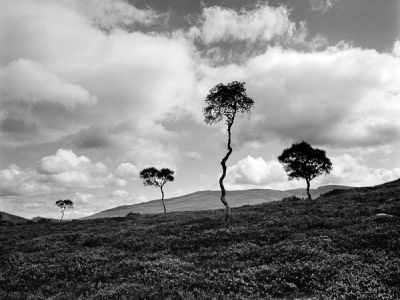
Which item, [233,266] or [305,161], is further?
[305,161]

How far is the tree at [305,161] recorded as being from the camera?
7425cm

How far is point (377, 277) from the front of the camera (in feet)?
47.1

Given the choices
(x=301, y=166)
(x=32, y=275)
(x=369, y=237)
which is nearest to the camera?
(x=32, y=275)

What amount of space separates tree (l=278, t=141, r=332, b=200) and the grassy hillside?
4433cm

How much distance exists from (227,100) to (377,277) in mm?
27278

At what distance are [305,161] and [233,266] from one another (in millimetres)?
60872

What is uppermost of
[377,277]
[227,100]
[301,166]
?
[227,100]

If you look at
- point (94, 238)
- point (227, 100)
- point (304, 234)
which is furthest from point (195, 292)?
point (227, 100)

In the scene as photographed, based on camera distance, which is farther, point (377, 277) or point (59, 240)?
point (59, 240)

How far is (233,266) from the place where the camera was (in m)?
17.8

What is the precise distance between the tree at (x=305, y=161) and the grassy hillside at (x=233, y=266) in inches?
1745

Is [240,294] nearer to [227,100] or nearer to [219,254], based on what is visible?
[219,254]

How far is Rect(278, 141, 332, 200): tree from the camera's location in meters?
74.2

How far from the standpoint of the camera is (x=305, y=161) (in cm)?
7425
